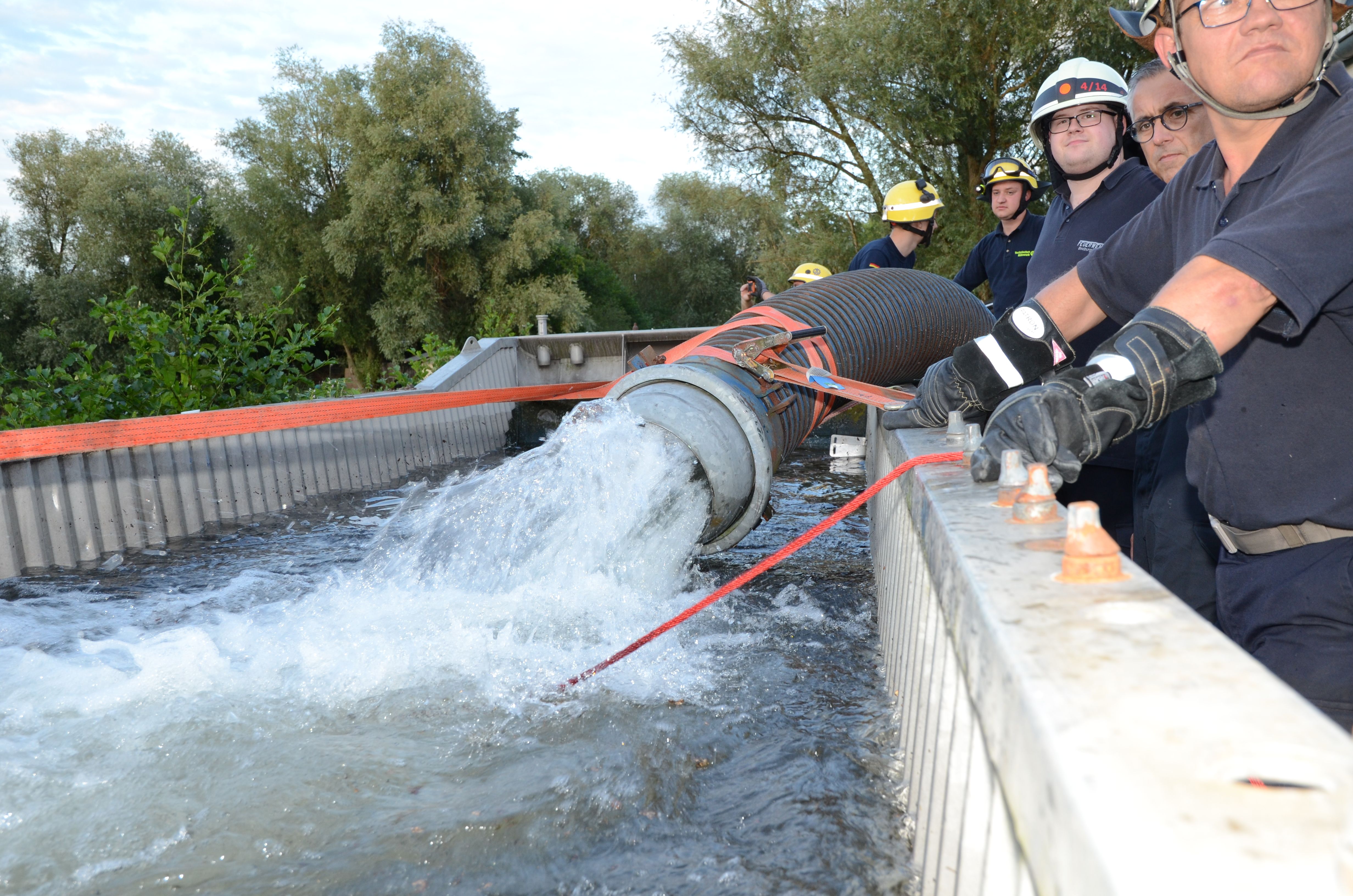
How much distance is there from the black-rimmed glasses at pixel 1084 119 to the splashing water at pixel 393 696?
2.10 meters

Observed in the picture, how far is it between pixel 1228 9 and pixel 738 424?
8.83 feet

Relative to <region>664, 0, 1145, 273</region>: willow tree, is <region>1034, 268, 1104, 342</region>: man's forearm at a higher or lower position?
lower

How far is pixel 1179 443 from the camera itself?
9.18ft

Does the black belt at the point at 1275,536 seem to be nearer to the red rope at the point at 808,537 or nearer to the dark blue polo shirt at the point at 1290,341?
the dark blue polo shirt at the point at 1290,341

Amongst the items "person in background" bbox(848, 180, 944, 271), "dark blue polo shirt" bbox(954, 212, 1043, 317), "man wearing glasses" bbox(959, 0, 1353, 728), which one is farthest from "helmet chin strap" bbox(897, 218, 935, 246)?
"man wearing glasses" bbox(959, 0, 1353, 728)

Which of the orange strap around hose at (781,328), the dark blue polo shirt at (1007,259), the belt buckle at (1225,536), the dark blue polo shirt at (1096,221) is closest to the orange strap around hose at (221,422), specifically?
the orange strap around hose at (781,328)

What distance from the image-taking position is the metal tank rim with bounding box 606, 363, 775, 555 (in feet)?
14.1

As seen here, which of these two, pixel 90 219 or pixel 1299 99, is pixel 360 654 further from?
pixel 90 219

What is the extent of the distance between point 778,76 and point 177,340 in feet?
45.9

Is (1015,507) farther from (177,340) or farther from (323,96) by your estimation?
(323,96)

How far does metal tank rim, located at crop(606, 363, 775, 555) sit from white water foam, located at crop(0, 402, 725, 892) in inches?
9.9

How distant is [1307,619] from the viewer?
1.79m

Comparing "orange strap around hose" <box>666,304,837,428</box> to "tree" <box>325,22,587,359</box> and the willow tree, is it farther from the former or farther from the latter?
"tree" <box>325,22,587,359</box>

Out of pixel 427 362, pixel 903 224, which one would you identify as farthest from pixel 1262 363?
pixel 427 362
